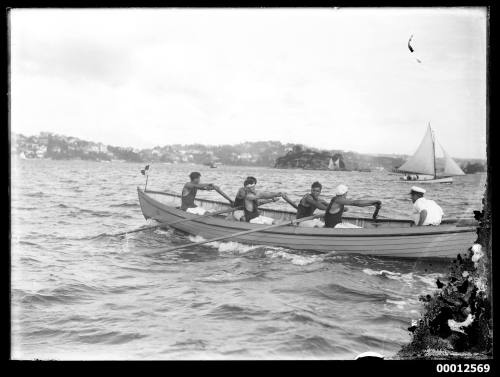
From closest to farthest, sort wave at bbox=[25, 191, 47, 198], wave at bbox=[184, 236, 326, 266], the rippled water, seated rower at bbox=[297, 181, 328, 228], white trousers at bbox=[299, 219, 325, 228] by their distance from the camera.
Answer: the rippled water, wave at bbox=[25, 191, 47, 198], seated rower at bbox=[297, 181, 328, 228], wave at bbox=[184, 236, 326, 266], white trousers at bbox=[299, 219, 325, 228]

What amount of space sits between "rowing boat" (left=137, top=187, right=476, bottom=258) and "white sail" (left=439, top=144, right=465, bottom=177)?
28.4 inches

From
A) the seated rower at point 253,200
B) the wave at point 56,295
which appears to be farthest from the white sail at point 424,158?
the wave at point 56,295

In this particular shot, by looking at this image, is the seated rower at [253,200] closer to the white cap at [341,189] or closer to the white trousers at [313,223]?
the white trousers at [313,223]

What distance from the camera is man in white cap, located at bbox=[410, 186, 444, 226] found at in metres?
7.14

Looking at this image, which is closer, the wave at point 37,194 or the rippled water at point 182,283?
the rippled water at point 182,283

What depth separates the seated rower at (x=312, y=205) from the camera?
7598 millimetres

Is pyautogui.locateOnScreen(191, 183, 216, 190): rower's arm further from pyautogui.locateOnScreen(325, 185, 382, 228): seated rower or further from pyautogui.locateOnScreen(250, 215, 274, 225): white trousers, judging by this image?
pyautogui.locateOnScreen(325, 185, 382, 228): seated rower

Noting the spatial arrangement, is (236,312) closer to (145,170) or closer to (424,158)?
(145,170)

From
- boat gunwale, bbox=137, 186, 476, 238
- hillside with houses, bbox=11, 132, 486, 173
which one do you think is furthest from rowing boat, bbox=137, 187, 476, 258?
hillside with houses, bbox=11, 132, 486, 173

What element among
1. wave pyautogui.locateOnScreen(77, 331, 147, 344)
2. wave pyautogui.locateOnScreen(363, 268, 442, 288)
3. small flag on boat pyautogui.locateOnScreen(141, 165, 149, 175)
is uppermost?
small flag on boat pyautogui.locateOnScreen(141, 165, 149, 175)

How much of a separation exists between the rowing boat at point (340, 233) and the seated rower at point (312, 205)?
293 mm

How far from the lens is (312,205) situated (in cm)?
793
